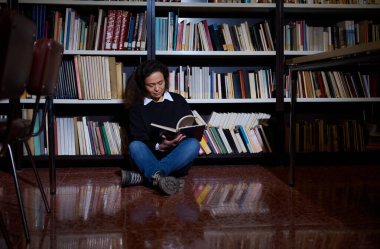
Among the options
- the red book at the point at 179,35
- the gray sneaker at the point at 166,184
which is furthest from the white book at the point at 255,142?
the gray sneaker at the point at 166,184

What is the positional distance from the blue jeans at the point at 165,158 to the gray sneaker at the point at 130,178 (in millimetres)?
38

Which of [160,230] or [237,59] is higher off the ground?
[237,59]

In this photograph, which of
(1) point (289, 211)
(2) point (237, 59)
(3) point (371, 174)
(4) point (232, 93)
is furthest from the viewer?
(2) point (237, 59)

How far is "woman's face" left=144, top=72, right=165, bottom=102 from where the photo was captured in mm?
2594

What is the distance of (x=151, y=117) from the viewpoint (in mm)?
2701

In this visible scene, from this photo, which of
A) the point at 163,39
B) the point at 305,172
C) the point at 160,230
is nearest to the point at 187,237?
the point at 160,230

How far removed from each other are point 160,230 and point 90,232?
10.6 inches

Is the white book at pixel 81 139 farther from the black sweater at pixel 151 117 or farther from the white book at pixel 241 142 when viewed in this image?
the white book at pixel 241 142

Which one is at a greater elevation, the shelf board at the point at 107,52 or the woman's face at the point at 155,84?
the shelf board at the point at 107,52

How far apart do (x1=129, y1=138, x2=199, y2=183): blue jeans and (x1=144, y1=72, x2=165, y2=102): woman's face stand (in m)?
0.32

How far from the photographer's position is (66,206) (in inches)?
81.0

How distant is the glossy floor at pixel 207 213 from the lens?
1586 millimetres

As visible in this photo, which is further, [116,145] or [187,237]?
[116,145]

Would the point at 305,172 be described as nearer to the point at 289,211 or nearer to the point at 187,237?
the point at 289,211
